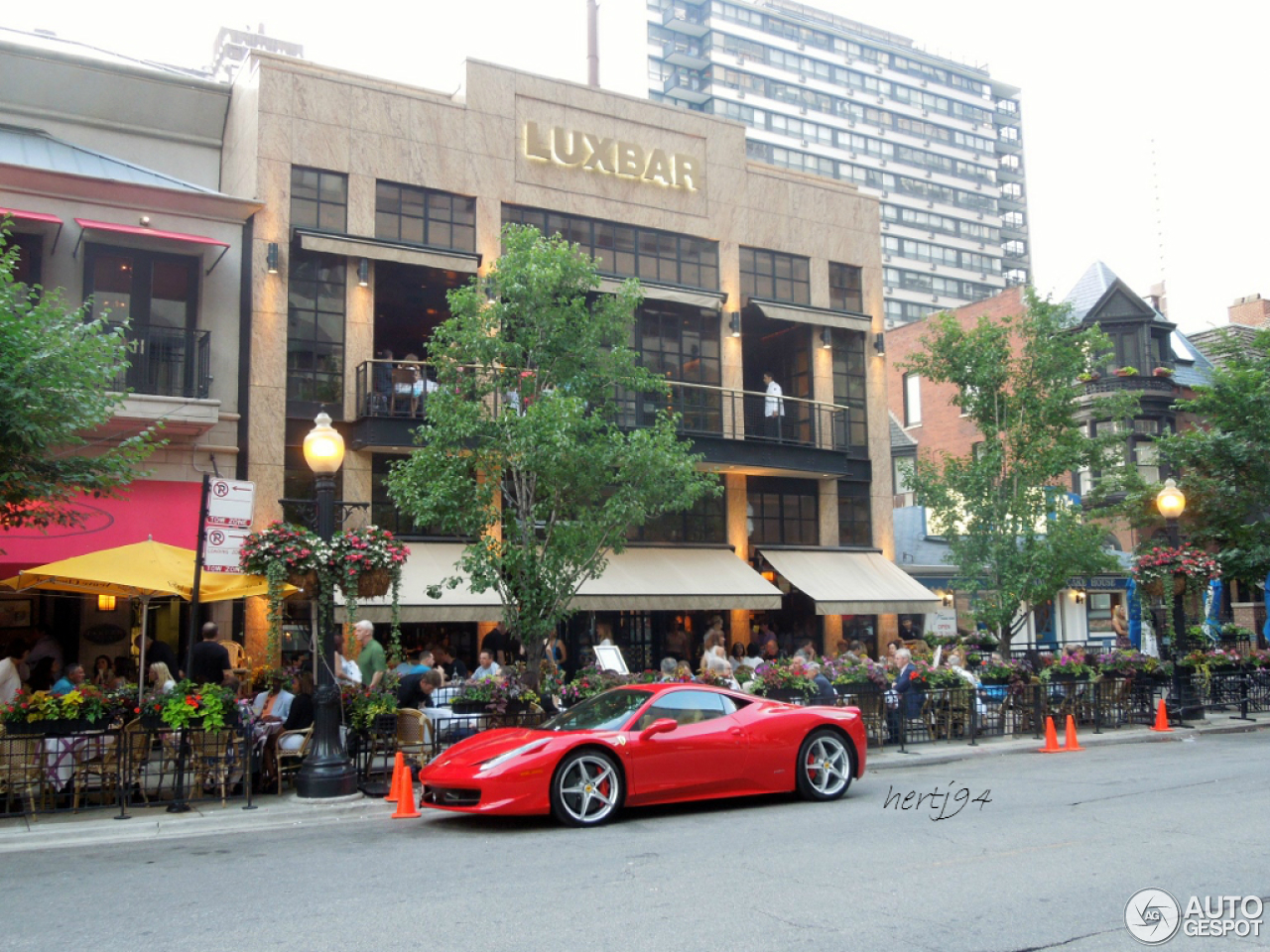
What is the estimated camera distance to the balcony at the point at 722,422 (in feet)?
64.5

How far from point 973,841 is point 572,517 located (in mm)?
8793

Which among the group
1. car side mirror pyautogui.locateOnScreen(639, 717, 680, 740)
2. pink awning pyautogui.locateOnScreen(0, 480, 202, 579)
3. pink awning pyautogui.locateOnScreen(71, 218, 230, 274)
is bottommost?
car side mirror pyautogui.locateOnScreen(639, 717, 680, 740)

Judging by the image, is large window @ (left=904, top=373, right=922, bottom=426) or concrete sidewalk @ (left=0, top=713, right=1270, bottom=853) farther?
large window @ (left=904, top=373, right=922, bottom=426)

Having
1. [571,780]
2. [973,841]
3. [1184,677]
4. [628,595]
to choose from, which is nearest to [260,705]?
[571,780]

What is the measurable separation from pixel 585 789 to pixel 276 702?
206 inches

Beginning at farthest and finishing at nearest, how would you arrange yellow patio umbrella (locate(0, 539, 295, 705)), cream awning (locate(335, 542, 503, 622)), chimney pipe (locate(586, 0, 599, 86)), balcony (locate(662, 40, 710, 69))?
balcony (locate(662, 40, 710, 69)), chimney pipe (locate(586, 0, 599, 86)), cream awning (locate(335, 542, 503, 622)), yellow patio umbrella (locate(0, 539, 295, 705))

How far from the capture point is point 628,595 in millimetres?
20359

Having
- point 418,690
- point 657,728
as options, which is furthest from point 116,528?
point 657,728

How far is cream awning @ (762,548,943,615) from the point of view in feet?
74.2

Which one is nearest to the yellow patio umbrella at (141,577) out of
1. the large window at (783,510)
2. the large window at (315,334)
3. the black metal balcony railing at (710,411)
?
the black metal balcony railing at (710,411)

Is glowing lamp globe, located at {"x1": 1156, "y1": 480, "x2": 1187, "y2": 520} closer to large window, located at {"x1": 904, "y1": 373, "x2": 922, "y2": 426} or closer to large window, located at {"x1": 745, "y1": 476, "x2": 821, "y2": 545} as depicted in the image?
large window, located at {"x1": 745, "y1": 476, "x2": 821, "y2": 545}

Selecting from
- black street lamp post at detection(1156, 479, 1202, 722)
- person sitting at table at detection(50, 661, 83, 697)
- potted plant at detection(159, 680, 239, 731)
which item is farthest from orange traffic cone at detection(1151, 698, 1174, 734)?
person sitting at table at detection(50, 661, 83, 697)

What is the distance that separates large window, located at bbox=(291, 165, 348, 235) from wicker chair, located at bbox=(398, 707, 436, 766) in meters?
10.7

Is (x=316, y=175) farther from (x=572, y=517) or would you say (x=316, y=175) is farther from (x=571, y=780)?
(x=571, y=780)
